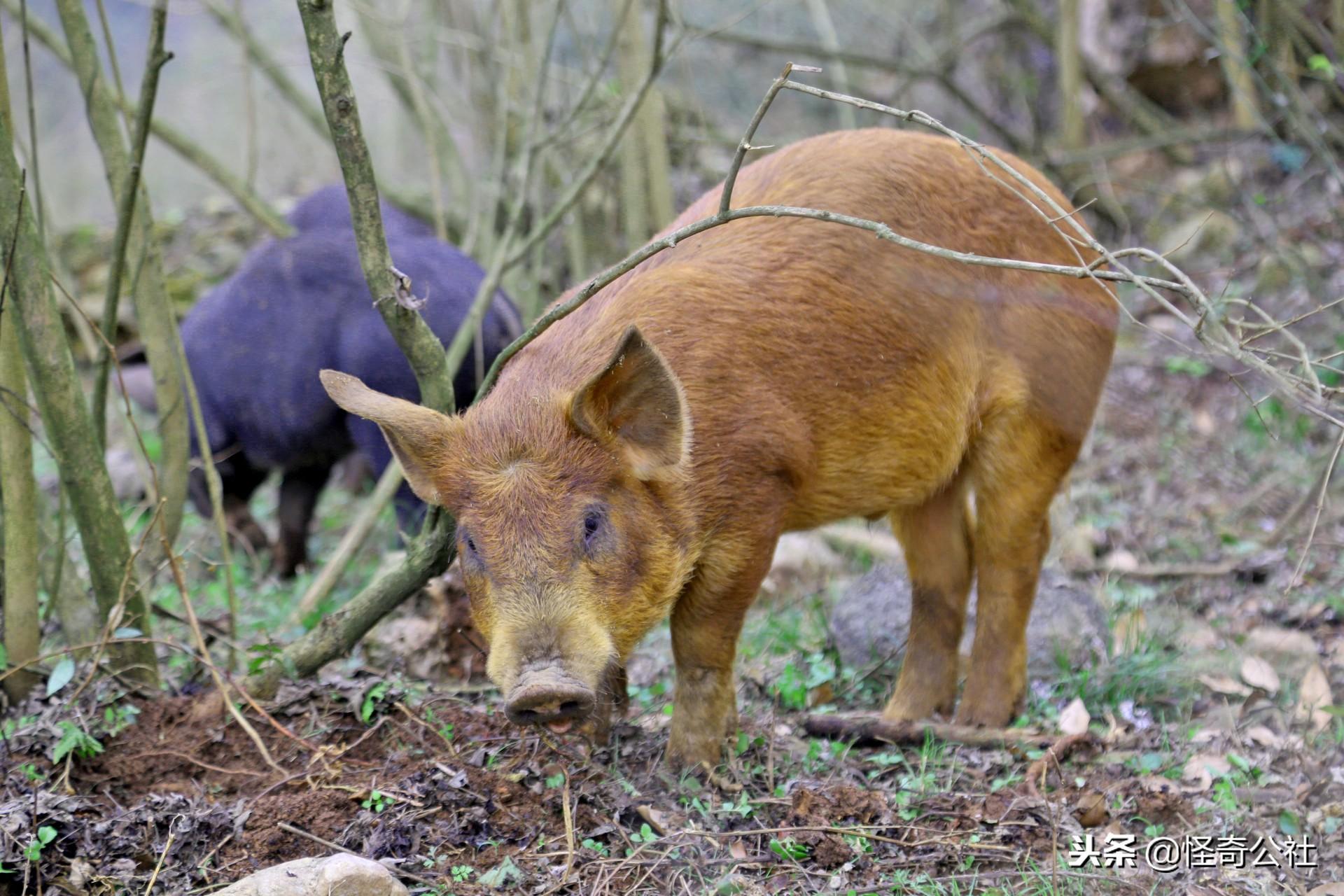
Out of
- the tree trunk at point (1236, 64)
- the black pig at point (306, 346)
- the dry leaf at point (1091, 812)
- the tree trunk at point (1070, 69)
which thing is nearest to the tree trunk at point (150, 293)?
the black pig at point (306, 346)

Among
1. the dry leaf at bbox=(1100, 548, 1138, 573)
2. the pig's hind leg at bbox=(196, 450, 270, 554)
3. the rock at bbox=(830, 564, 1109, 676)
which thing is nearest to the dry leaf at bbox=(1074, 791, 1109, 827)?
the rock at bbox=(830, 564, 1109, 676)

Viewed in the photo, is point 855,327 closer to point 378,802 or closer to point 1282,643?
point 378,802

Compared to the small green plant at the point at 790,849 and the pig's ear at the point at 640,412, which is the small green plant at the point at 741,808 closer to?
the small green plant at the point at 790,849

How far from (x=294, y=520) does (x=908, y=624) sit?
3.68m

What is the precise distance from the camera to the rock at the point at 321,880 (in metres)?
3.06

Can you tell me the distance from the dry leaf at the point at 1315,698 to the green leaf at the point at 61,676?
4.10m

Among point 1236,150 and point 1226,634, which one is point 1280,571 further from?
point 1236,150

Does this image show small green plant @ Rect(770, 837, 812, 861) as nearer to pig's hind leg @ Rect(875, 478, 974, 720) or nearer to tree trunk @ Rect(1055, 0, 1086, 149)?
pig's hind leg @ Rect(875, 478, 974, 720)

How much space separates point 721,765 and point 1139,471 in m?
4.68

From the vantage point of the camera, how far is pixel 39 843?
3242 mm

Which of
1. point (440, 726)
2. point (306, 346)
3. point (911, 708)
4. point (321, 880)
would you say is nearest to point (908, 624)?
point (911, 708)

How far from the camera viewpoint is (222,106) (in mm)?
14281

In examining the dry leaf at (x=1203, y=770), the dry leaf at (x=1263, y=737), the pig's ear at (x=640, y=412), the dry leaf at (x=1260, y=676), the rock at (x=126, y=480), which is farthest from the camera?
the rock at (x=126, y=480)

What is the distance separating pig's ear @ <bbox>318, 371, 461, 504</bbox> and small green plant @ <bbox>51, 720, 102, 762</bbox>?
4.01ft
